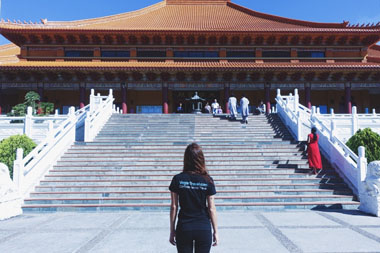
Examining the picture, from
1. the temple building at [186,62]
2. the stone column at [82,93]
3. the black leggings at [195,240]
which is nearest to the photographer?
the black leggings at [195,240]

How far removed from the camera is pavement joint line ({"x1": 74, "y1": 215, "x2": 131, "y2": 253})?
3.99 m

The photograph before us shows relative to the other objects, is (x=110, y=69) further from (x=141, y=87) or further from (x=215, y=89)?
(x=215, y=89)

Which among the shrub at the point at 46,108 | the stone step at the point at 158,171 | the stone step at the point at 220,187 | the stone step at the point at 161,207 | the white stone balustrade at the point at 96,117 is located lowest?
the stone step at the point at 161,207

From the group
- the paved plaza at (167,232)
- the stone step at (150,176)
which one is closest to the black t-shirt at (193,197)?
the paved plaza at (167,232)

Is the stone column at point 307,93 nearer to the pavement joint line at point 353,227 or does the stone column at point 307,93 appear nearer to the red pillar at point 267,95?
the red pillar at point 267,95

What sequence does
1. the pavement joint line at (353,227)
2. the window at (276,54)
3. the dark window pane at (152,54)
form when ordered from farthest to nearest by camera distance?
the window at (276,54), the dark window pane at (152,54), the pavement joint line at (353,227)

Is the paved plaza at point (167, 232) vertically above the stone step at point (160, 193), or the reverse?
the stone step at point (160, 193)

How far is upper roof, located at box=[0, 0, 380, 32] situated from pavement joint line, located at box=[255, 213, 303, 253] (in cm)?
1623

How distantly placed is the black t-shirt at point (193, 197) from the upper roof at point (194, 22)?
719 inches

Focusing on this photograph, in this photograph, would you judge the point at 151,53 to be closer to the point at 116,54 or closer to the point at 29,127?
the point at 116,54

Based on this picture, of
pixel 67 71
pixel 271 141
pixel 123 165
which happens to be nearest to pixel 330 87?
pixel 271 141

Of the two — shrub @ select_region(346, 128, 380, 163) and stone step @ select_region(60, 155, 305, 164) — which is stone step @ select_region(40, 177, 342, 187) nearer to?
stone step @ select_region(60, 155, 305, 164)

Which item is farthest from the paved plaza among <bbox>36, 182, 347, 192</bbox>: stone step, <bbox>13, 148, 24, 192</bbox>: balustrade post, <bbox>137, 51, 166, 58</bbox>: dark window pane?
<bbox>137, 51, 166, 58</bbox>: dark window pane

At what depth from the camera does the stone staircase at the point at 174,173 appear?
694 cm
